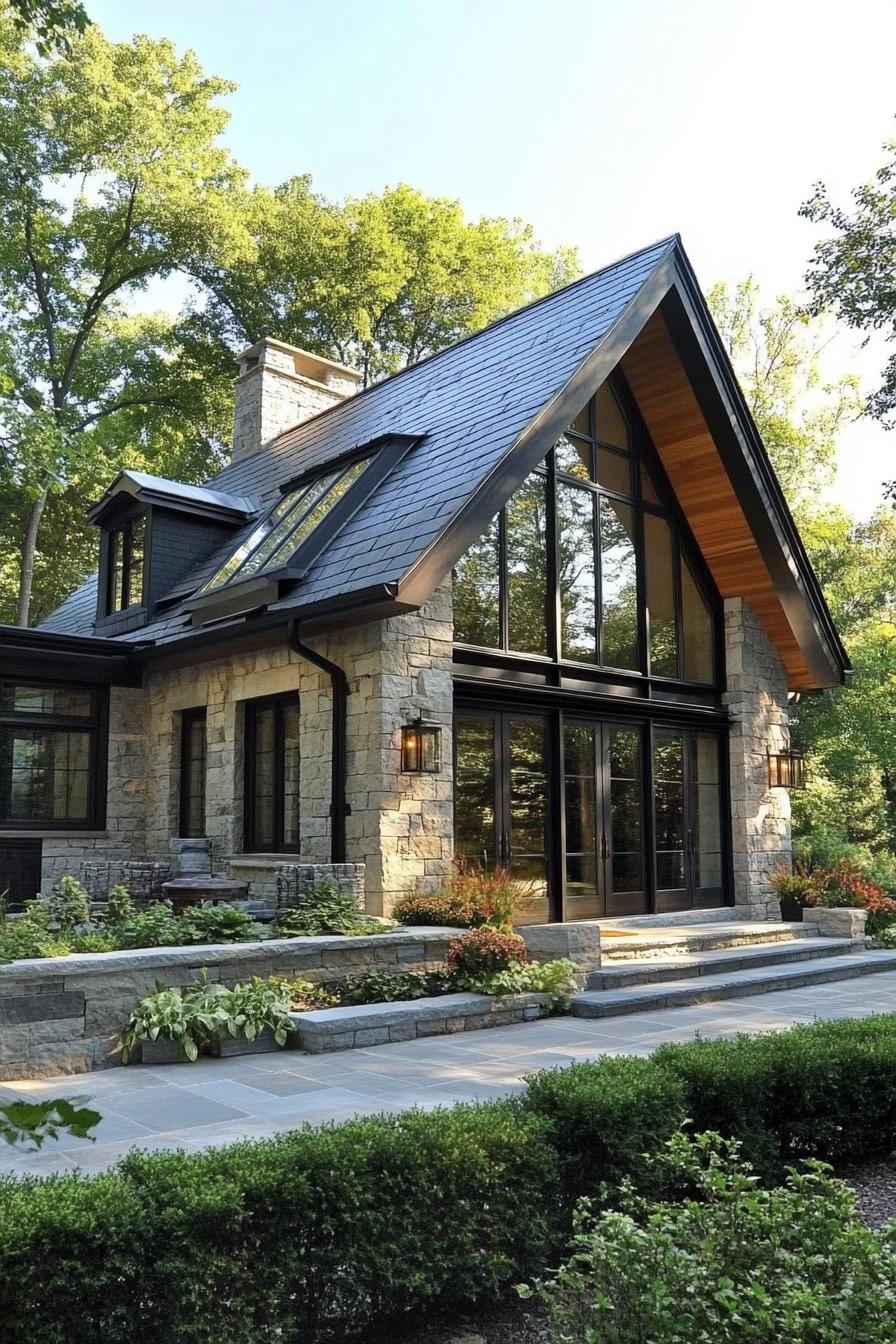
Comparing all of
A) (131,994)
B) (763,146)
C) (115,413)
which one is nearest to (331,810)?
(131,994)

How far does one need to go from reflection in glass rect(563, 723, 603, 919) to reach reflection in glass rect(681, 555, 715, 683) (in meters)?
2.31

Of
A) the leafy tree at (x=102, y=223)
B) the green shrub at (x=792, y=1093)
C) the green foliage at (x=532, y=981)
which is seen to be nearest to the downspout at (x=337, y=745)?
the green foliage at (x=532, y=981)

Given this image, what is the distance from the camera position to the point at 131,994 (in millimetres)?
6629

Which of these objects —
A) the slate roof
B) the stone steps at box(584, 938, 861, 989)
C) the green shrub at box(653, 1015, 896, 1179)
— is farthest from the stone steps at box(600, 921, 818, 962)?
the green shrub at box(653, 1015, 896, 1179)

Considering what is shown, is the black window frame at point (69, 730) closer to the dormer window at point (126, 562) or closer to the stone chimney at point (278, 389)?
the dormer window at point (126, 562)

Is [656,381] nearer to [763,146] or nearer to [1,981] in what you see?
[763,146]

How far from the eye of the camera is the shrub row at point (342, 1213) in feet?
8.98

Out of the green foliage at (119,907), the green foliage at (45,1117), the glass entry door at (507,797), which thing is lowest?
the green foliage at (119,907)

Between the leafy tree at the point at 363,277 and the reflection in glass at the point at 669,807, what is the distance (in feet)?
51.7

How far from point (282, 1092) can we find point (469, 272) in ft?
79.1

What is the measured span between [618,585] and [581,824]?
2.87m

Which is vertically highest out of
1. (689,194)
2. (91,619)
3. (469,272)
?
(469,272)

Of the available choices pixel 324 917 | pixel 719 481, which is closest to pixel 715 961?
pixel 324 917

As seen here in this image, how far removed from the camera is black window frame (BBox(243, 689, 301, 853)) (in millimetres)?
10539
